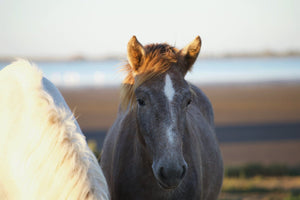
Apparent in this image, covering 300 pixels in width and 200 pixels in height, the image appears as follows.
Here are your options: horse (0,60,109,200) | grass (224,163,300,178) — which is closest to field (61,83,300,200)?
grass (224,163,300,178)

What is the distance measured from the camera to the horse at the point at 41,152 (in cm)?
185

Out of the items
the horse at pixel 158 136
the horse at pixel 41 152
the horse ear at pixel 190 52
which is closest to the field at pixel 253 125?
the horse at pixel 41 152

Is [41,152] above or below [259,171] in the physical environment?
above

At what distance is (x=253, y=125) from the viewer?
12898mm

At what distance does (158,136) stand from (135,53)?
2.66 ft

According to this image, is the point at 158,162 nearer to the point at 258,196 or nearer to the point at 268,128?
the point at 258,196

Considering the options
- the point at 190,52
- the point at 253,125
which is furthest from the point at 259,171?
the point at 253,125

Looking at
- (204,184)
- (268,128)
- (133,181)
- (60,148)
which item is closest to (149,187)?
(133,181)

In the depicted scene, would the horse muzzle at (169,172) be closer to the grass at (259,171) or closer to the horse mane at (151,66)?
the horse mane at (151,66)

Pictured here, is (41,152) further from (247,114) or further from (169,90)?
(247,114)

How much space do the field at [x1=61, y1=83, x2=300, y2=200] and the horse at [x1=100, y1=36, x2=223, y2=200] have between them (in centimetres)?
64

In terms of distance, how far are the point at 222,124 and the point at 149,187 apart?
10.2 m

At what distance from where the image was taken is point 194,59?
10.4 feet

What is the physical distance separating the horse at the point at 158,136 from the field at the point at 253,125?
636mm
